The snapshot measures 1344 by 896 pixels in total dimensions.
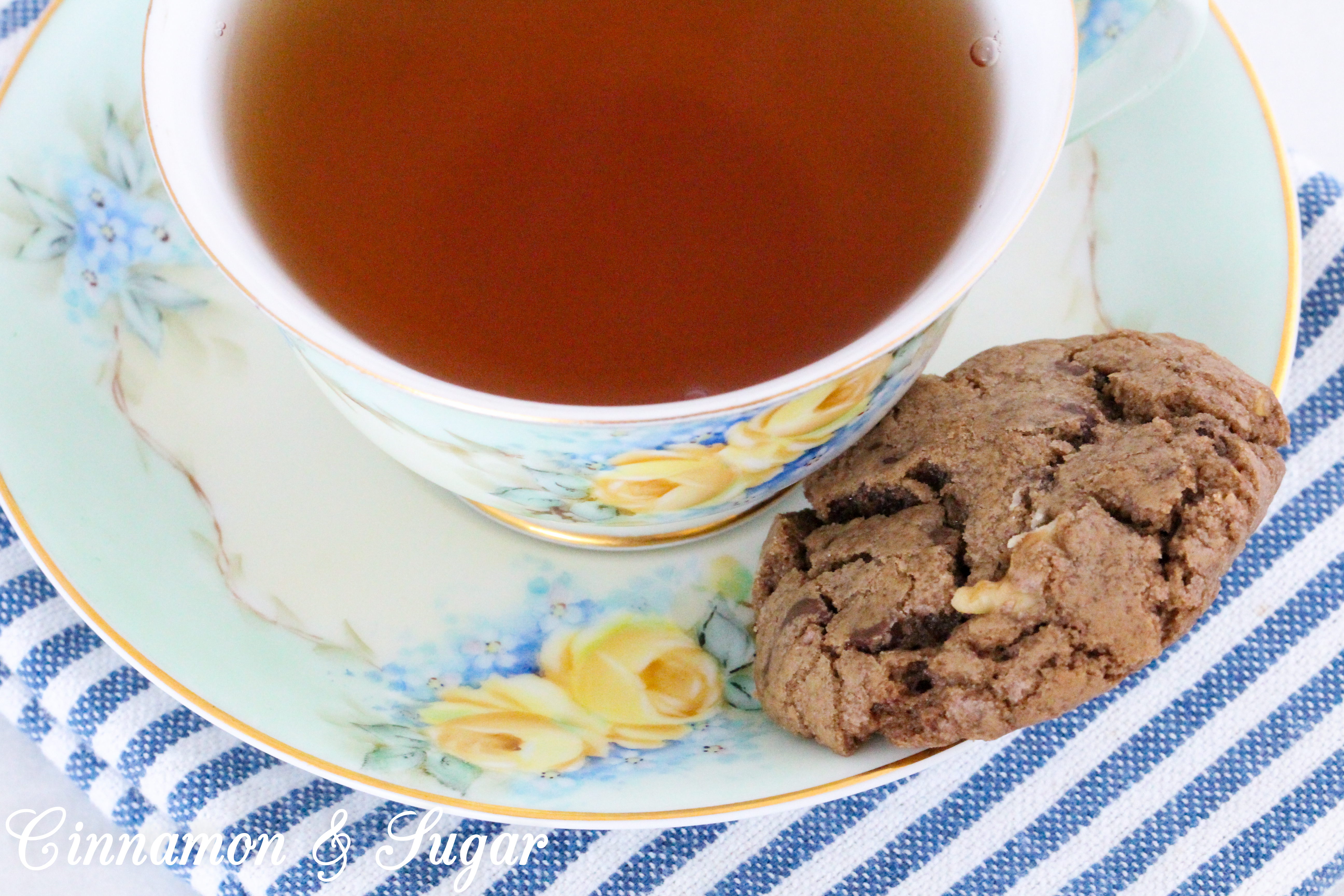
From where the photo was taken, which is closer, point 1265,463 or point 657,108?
point 1265,463

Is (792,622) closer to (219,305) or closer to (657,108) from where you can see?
(657,108)

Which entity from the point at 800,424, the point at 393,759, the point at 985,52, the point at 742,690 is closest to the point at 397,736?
the point at 393,759

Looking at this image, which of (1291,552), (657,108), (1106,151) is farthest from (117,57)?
(1291,552)

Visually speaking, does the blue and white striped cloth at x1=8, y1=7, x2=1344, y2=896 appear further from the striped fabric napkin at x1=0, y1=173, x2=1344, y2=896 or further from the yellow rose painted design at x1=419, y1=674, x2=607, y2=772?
the yellow rose painted design at x1=419, y1=674, x2=607, y2=772

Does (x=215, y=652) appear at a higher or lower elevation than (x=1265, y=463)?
lower

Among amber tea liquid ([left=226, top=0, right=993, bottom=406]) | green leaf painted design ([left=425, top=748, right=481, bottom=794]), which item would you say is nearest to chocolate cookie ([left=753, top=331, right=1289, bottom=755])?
amber tea liquid ([left=226, top=0, right=993, bottom=406])

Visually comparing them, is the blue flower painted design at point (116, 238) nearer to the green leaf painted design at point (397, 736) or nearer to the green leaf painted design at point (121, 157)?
the green leaf painted design at point (121, 157)
